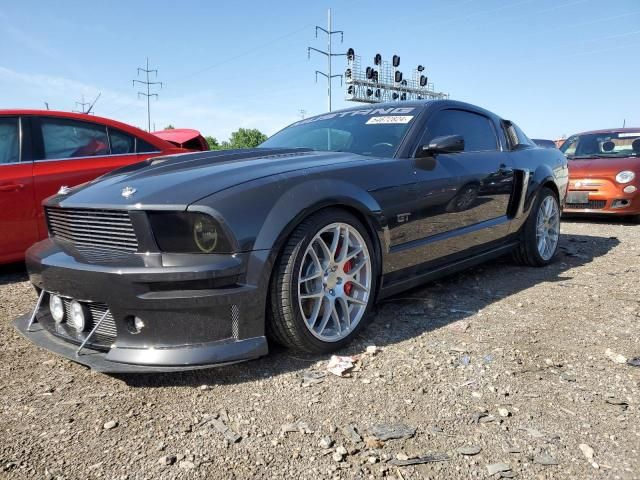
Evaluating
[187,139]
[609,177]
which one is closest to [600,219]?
[609,177]

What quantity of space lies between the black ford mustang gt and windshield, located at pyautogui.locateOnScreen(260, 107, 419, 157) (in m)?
0.01

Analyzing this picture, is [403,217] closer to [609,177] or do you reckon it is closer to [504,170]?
[504,170]

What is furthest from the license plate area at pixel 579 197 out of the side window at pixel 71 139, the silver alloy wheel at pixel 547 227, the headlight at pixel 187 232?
the headlight at pixel 187 232

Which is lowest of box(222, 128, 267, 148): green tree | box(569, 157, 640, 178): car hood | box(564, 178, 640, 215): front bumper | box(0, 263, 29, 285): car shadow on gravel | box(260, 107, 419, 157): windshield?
box(0, 263, 29, 285): car shadow on gravel

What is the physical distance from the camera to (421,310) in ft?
10.6

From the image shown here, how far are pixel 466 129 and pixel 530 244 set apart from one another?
1.25m

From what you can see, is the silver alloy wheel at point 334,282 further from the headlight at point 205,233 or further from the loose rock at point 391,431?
the loose rock at point 391,431

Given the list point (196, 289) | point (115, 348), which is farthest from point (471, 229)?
point (115, 348)

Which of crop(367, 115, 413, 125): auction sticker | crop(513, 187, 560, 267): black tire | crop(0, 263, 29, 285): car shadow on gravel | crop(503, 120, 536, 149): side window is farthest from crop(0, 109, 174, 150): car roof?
crop(513, 187, 560, 267): black tire

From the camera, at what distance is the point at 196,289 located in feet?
6.89

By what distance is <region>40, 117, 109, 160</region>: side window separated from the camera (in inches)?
167

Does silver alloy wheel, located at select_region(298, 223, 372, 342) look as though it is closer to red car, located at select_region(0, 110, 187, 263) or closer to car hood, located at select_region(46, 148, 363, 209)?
car hood, located at select_region(46, 148, 363, 209)

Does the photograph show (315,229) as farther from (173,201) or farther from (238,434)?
(238,434)

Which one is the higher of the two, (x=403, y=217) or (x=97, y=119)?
(x=97, y=119)
